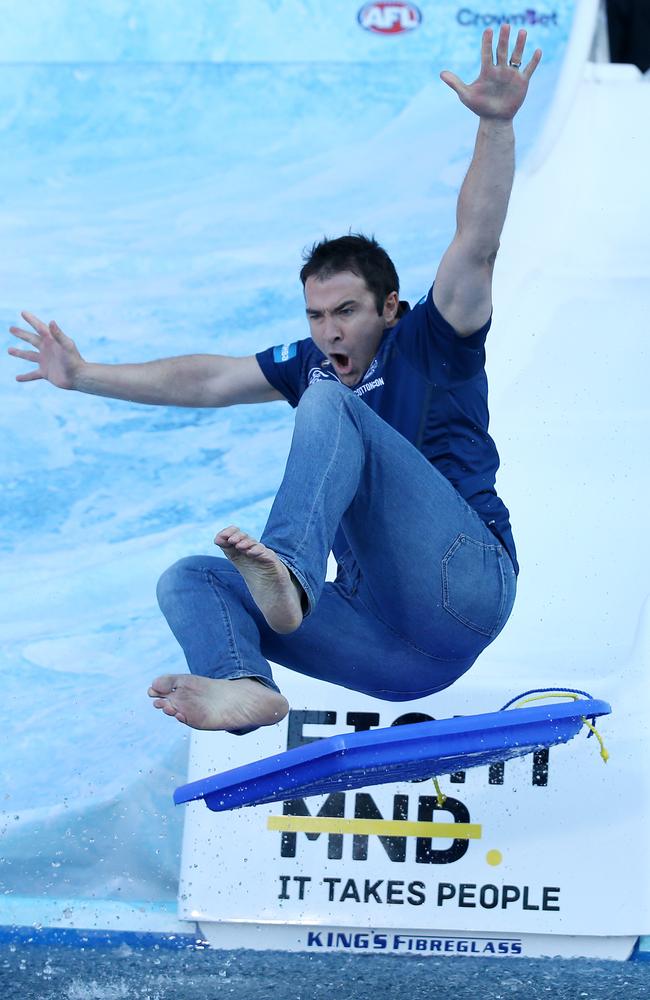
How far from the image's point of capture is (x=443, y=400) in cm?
209

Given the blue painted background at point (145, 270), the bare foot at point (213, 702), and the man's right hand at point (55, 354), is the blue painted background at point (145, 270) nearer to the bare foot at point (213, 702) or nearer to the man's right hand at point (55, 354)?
the man's right hand at point (55, 354)

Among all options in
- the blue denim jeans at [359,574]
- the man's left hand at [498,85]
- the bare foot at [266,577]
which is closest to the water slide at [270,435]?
the blue denim jeans at [359,574]

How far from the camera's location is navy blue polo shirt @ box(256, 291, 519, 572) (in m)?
2.08

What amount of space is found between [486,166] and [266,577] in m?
0.71

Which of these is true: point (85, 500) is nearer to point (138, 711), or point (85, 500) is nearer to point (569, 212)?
point (138, 711)

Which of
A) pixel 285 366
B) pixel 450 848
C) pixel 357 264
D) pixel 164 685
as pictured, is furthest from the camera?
→ pixel 450 848

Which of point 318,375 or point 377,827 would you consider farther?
point 377,827

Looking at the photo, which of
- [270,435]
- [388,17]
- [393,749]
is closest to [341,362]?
[393,749]

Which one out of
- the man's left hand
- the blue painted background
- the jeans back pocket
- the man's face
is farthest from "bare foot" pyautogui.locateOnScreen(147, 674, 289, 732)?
the blue painted background

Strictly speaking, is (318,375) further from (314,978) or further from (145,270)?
(145,270)

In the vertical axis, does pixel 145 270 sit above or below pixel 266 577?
above

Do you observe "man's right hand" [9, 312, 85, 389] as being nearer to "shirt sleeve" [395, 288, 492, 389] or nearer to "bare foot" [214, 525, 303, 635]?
→ "shirt sleeve" [395, 288, 492, 389]

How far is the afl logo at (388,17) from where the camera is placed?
6.20 m

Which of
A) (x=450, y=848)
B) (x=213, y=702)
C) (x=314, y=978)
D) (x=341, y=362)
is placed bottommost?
(x=314, y=978)
